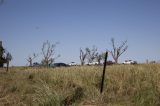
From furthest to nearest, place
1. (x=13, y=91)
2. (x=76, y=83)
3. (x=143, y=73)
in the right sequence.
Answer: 1. (x=13, y=91)
2. (x=76, y=83)
3. (x=143, y=73)

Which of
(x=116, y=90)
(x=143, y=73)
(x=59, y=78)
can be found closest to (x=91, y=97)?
(x=116, y=90)

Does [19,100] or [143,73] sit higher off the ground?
[143,73]

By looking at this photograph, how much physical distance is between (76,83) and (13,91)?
3.78m

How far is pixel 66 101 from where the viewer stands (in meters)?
10.6

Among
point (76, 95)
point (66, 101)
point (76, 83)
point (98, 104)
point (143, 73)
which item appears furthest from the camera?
point (76, 83)

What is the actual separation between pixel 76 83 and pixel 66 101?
11.9ft

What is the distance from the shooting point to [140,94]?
998 centimetres

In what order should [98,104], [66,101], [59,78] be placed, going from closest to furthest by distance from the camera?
[98,104] → [66,101] → [59,78]

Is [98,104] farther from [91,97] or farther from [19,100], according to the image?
[19,100]

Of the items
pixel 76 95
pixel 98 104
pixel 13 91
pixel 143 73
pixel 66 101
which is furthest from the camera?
pixel 13 91

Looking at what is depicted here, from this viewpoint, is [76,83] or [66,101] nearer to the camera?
[66,101]

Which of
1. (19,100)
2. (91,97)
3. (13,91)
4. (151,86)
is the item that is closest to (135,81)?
(151,86)

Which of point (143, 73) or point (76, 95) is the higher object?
point (143, 73)

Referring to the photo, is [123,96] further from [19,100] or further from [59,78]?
[59,78]
